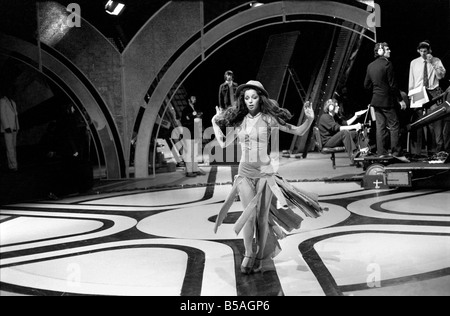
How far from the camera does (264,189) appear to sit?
374 centimetres

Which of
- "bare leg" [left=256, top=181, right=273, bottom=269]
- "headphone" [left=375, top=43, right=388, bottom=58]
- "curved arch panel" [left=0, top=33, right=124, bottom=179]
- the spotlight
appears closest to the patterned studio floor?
"bare leg" [left=256, top=181, right=273, bottom=269]

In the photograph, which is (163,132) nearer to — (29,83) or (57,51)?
(57,51)

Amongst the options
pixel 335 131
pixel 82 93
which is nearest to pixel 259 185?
pixel 335 131

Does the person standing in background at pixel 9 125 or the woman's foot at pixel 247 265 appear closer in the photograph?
the woman's foot at pixel 247 265

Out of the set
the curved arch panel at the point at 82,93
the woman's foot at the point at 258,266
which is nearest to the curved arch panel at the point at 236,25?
the curved arch panel at the point at 82,93

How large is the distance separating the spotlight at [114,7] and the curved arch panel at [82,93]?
4.59 ft

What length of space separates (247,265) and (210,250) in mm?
748

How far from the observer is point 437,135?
26.6 ft

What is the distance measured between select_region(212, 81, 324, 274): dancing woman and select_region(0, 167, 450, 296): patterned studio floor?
23cm

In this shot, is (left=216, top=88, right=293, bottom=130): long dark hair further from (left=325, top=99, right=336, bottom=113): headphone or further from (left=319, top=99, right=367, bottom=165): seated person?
(left=325, top=99, right=336, bottom=113): headphone

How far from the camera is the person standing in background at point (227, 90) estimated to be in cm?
923

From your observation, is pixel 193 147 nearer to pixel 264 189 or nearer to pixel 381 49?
pixel 381 49

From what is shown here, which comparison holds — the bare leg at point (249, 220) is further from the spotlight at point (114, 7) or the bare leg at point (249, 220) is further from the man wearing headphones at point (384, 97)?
the spotlight at point (114, 7)

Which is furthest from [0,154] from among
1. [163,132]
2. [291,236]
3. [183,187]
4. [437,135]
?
[437,135]
